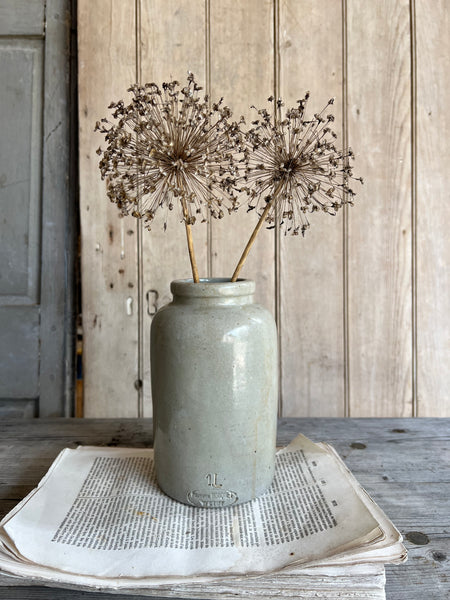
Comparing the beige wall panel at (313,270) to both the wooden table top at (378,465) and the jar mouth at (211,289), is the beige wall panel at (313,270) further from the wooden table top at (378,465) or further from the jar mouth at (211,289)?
the jar mouth at (211,289)

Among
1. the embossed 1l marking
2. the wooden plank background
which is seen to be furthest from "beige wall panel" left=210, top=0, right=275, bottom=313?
the embossed 1l marking

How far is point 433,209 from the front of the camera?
116cm

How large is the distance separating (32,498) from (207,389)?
257 mm

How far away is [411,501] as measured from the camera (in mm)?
633

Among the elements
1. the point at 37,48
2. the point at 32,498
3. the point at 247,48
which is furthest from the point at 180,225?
the point at 32,498

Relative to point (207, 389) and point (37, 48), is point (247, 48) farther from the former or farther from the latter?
point (207, 389)

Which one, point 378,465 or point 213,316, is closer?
point 213,316

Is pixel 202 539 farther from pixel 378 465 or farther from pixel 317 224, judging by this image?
pixel 317 224

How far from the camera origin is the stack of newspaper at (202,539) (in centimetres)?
46

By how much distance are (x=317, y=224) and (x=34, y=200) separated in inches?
27.0

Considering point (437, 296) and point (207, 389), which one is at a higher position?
point (437, 296)

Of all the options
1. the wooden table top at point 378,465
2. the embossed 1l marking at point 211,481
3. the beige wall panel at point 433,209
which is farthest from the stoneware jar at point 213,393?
the beige wall panel at point 433,209

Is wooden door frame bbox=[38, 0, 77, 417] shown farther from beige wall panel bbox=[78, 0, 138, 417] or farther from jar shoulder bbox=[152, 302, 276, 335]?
jar shoulder bbox=[152, 302, 276, 335]

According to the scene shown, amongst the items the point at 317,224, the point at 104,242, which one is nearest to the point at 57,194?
the point at 104,242
